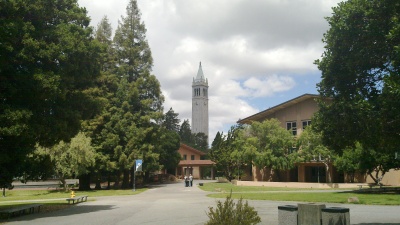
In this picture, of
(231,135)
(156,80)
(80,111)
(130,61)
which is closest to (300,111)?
(231,135)

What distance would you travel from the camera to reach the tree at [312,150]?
46.7 m

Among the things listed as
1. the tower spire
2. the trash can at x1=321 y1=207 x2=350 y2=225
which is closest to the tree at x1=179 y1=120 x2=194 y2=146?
the tower spire

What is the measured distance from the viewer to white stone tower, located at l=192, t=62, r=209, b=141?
17075 cm

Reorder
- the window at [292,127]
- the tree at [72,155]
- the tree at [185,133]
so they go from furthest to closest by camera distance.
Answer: the tree at [185,133]
the window at [292,127]
the tree at [72,155]

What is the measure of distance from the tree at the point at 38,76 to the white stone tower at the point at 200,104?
148 meters

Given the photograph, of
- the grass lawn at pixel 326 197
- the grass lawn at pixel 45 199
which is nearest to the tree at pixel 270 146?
the grass lawn at pixel 326 197

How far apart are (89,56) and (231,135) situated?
40.6 metres

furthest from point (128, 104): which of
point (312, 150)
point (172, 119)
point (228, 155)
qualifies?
point (172, 119)

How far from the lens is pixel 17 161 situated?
19156mm

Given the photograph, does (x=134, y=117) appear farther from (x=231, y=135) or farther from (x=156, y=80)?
(x=231, y=135)

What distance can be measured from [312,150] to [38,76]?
37.0 m

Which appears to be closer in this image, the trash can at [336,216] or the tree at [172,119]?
the trash can at [336,216]

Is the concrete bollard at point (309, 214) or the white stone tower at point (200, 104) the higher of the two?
the white stone tower at point (200, 104)

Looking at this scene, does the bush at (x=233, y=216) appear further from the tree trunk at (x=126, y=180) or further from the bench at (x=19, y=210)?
the tree trunk at (x=126, y=180)
